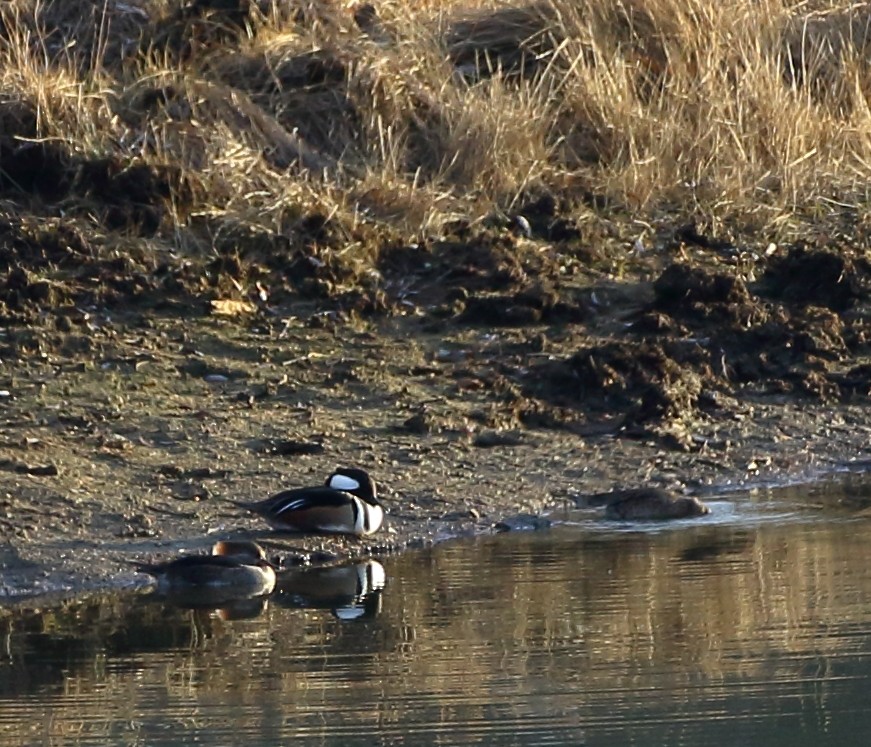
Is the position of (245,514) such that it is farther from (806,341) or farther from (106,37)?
(106,37)

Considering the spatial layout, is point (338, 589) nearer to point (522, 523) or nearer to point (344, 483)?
point (344, 483)

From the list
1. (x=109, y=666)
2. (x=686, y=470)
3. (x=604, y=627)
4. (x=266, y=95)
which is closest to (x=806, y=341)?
(x=686, y=470)

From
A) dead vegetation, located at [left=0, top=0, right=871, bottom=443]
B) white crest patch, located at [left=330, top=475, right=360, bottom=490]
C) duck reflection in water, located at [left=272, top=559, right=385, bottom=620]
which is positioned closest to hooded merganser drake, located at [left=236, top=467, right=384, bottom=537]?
white crest patch, located at [left=330, top=475, right=360, bottom=490]

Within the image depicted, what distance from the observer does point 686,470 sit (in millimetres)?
8398

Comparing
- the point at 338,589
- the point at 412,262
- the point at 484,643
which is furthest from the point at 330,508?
the point at 412,262

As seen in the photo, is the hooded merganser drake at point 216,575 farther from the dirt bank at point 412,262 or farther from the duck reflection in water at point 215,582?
the dirt bank at point 412,262

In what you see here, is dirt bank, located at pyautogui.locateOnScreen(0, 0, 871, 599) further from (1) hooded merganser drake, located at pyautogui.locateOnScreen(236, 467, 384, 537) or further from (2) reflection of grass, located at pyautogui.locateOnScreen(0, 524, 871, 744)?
(2) reflection of grass, located at pyautogui.locateOnScreen(0, 524, 871, 744)

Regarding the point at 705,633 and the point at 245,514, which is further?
the point at 245,514

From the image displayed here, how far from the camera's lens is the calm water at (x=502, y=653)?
500cm

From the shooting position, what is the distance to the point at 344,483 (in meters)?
7.34

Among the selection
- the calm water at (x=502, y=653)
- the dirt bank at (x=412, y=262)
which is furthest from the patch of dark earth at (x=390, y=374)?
the calm water at (x=502, y=653)

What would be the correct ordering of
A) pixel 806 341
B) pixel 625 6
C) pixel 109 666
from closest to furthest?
pixel 109 666
pixel 806 341
pixel 625 6

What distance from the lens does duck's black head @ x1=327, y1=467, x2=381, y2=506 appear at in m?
7.31

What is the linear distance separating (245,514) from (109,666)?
5.87 ft
